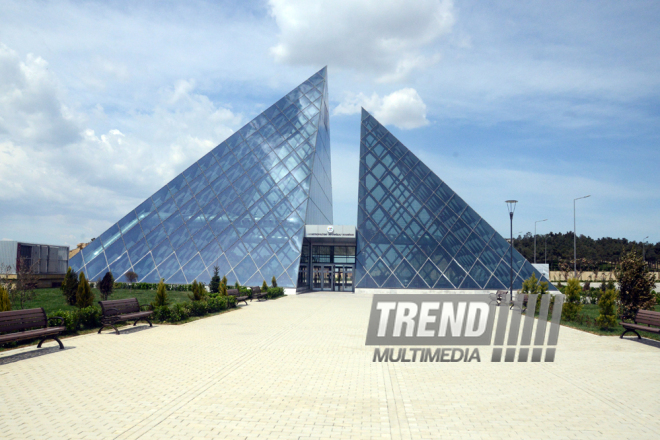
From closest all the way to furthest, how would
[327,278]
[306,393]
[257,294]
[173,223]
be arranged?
[306,393] → [257,294] → [173,223] → [327,278]

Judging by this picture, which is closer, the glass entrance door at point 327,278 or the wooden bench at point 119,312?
the wooden bench at point 119,312

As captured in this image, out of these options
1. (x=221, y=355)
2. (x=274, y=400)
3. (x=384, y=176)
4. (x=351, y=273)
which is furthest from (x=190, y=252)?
(x=274, y=400)

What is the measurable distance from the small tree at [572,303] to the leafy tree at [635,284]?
150cm

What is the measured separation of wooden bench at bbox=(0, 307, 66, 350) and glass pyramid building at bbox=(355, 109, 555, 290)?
24114mm

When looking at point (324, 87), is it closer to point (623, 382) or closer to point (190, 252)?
point (190, 252)

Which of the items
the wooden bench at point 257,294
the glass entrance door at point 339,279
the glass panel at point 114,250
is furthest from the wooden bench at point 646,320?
the glass panel at point 114,250

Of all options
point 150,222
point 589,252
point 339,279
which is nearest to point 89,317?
point 150,222

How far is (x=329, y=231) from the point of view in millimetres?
33625

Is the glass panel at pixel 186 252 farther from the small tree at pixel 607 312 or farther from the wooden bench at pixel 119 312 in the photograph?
the small tree at pixel 607 312

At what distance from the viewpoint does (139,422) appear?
228 inches

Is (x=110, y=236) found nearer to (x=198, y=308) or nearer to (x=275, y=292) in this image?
(x=275, y=292)

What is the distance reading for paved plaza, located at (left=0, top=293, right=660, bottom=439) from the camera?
5.66 meters

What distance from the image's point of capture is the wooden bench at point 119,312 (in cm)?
1320

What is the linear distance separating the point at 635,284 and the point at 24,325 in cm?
1964
